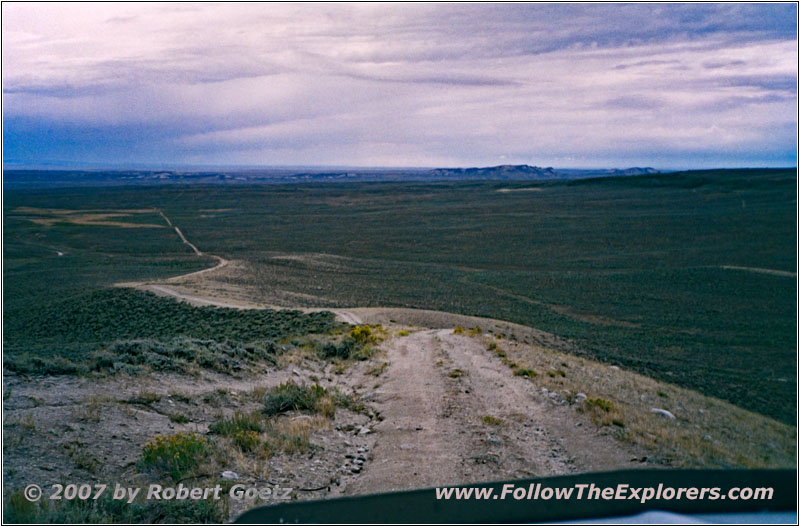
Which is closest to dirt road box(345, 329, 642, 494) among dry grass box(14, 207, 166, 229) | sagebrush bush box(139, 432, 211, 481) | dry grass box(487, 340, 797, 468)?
dry grass box(487, 340, 797, 468)

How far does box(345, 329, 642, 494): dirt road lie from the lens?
6539mm

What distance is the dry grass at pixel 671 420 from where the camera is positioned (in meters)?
7.05

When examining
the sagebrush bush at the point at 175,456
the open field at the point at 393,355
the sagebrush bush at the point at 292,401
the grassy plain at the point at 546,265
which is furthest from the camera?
the grassy plain at the point at 546,265

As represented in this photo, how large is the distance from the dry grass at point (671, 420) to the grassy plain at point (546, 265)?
316cm

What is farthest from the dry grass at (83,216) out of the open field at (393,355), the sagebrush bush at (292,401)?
the sagebrush bush at (292,401)

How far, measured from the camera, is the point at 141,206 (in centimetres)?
10181

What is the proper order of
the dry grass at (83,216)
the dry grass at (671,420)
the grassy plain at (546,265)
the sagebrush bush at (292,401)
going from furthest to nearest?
1. the dry grass at (83,216)
2. the grassy plain at (546,265)
3. the sagebrush bush at (292,401)
4. the dry grass at (671,420)

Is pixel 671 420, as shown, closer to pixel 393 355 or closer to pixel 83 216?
pixel 393 355

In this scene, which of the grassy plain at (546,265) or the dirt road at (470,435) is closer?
the dirt road at (470,435)

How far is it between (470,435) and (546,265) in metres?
37.1

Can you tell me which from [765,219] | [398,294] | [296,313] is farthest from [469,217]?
[296,313]

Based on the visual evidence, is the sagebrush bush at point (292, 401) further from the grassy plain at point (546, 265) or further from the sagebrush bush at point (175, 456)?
the grassy plain at point (546, 265)

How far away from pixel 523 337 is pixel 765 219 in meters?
49.0

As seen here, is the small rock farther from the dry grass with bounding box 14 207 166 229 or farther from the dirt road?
the dry grass with bounding box 14 207 166 229
